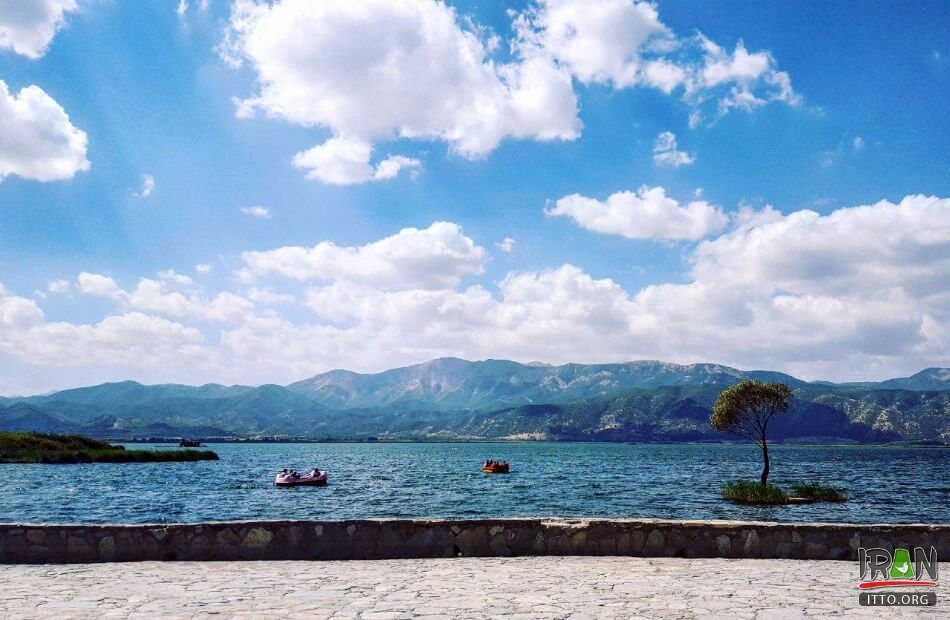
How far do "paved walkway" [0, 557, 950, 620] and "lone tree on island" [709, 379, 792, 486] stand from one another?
133ft

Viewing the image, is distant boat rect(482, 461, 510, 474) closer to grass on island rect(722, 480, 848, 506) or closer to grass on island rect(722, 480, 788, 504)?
grass on island rect(722, 480, 848, 506)

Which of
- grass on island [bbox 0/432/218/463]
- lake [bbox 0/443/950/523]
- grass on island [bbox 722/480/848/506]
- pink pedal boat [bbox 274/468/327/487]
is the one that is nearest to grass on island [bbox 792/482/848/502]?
grass on island [bbox 722/480/848/506]

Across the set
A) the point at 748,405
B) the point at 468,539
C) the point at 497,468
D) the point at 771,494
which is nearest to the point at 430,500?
the point at 771,494

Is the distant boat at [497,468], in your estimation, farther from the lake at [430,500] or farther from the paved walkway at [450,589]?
the paved walkway at [450,589]

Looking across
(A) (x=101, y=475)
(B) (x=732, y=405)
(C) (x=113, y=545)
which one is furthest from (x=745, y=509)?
(A) (x=101, y=475)

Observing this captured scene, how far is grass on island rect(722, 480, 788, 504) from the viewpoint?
4803 cm

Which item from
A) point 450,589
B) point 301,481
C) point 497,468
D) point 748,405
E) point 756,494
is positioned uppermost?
point 748,405

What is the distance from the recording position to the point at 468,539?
1333 centimetres

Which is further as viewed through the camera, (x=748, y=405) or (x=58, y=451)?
(x=58, y=451)

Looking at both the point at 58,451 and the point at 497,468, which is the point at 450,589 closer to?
the point at 497,468

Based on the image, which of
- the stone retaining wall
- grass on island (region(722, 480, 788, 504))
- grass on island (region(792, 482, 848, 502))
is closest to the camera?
the stone retaining wall

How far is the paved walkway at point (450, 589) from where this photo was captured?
862cm

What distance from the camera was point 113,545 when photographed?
40.5 feet

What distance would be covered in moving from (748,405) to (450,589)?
46.4 meters
